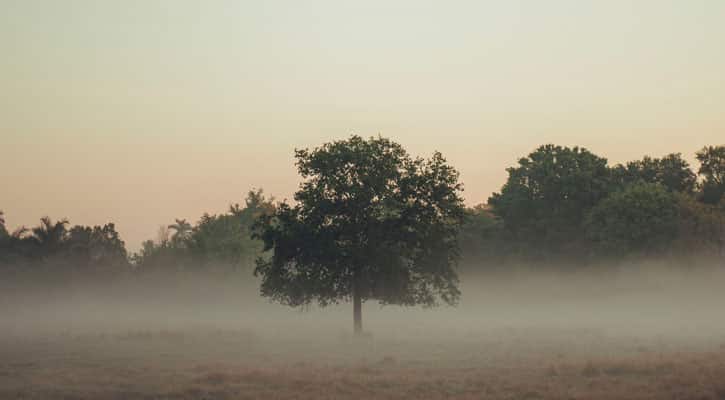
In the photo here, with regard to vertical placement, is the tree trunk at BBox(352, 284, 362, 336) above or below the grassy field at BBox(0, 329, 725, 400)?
above

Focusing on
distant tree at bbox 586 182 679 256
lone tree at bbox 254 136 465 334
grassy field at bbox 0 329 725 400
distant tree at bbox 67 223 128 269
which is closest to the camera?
grassy field at bbox 0 329 725 400

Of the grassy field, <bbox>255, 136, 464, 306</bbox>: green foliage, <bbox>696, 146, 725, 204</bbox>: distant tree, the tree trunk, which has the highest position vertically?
<bbox>696, 146, 725, 204</bbox>: distant tree

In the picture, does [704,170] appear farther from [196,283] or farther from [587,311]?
[196,283]

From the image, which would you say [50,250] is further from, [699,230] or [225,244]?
[699,230]

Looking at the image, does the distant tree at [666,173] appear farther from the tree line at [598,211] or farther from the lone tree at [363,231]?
the lone tree at [363,231]

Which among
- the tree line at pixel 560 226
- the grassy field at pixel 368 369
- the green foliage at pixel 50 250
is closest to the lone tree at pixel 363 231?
the grassy field at pixel 368 369

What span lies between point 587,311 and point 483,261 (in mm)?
28446

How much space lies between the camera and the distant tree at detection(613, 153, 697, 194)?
110 metres

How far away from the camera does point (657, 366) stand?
30.4 meters

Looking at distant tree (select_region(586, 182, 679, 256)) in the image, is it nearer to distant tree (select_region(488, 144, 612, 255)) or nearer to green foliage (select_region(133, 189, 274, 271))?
distant tree (select_region(488, 144, 612, 255))

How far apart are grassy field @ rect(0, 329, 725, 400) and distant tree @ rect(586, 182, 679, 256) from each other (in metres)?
42.7

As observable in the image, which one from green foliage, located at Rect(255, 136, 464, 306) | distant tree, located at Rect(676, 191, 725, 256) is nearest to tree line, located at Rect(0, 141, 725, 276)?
distant tree, located at Rect(676, 191, 725, 256)

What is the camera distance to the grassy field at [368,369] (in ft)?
85.4

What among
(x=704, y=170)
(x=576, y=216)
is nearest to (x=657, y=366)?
(x=576, y=216)
